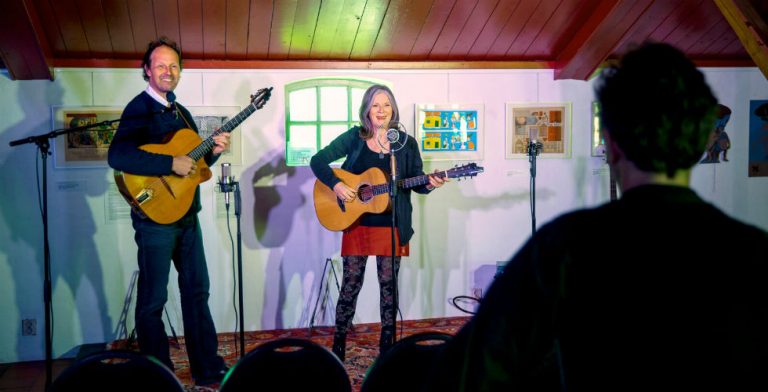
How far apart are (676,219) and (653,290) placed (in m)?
0.13

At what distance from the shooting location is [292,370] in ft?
7.14

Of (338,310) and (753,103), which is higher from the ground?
(753,103)

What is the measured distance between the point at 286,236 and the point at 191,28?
1.99 m

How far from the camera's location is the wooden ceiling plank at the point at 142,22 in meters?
4.41

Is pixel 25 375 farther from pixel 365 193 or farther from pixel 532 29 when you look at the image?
pixel 532 29

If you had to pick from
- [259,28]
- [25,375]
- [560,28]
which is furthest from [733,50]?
[25,375]

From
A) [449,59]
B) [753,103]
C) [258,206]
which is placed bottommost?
[258,206]

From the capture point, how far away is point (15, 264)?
16.4 feet

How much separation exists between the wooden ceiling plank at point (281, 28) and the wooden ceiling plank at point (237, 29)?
0.71 feet

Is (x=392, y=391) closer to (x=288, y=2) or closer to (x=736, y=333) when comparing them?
(x=736, y=333)

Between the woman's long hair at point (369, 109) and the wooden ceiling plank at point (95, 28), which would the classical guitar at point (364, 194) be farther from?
the wooden ceiling plank at point (95, 28)

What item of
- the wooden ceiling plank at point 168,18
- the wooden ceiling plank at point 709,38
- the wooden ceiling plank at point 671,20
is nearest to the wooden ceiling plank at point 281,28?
the wooden ceiling plank at point 168,18

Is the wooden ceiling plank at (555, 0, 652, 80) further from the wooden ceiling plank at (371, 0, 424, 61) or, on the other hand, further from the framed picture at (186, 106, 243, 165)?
the framed picture at (186, 106, 243, 165)

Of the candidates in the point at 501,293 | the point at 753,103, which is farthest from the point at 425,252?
the point at 501,293
